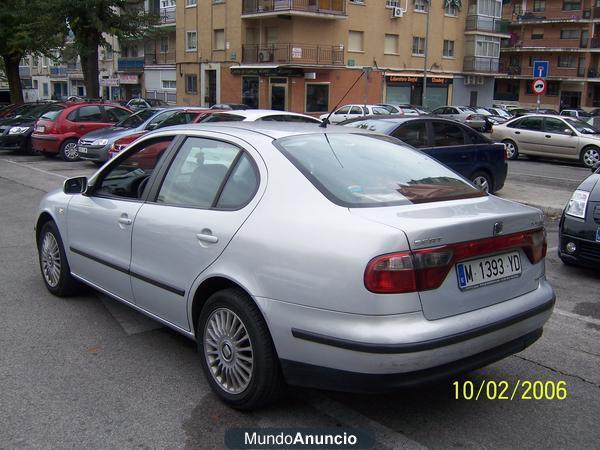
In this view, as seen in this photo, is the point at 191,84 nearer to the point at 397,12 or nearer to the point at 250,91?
the point at 250,91

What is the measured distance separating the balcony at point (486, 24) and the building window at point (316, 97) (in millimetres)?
15035

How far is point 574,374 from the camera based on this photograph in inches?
168

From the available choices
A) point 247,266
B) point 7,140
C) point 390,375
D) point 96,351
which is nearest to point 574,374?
point 390,375

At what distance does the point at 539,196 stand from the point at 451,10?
132ft

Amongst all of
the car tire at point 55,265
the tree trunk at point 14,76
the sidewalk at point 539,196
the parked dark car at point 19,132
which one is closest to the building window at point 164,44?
the tree trunk at point 14,76

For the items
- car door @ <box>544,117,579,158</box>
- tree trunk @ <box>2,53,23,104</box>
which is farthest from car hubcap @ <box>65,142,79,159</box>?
tree trunk @ <box>2,53,23,104</box>

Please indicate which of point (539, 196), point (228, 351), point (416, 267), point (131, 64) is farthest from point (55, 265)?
point (131, 64)

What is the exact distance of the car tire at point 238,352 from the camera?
3.46 m

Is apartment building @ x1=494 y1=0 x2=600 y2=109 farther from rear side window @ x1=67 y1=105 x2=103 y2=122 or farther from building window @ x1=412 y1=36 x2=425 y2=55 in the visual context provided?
rear side window @ x1=67 y1=105 x2=103 y2=122

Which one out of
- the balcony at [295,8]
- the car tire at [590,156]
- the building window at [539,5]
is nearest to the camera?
the car tire at [590,156]

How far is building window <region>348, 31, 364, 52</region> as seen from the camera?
1710 inches

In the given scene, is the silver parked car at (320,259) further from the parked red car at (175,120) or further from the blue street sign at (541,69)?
the blue street sign at (541,69)

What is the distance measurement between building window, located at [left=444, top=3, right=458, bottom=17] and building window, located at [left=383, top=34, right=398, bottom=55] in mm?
5940

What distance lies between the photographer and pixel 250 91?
4397 cm
